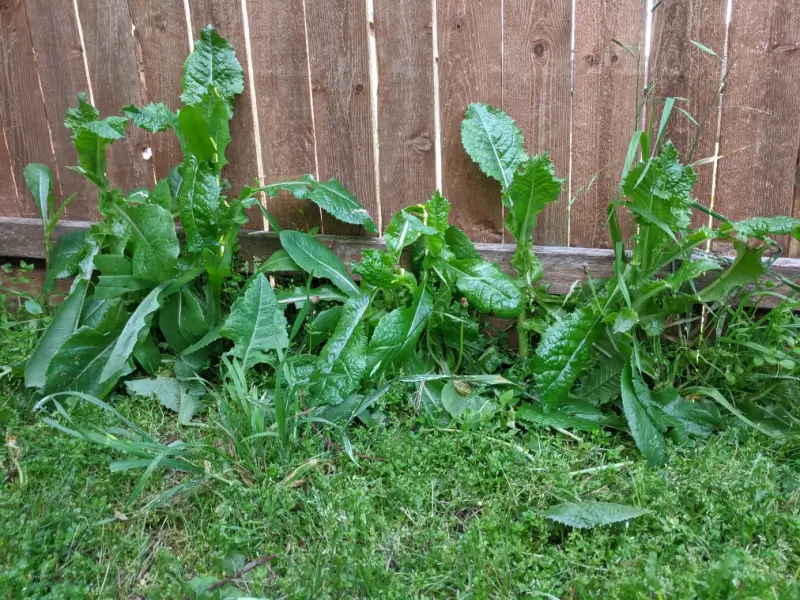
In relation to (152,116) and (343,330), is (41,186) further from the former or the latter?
(343,330)

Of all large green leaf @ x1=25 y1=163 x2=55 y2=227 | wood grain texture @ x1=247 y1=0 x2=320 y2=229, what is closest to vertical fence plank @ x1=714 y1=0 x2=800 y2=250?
wood grain texture @ x1=247 y1=0 x2=320 y2=229

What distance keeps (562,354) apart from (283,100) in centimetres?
147

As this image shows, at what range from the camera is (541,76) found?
2367 mm

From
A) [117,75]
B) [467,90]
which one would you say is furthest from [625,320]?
[117,75]

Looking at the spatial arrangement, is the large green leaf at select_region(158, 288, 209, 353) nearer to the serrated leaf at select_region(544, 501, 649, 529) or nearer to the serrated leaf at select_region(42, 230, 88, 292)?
the serrated leaf at select_region(42, 230, 88, 292)

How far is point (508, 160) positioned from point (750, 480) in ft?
4.22

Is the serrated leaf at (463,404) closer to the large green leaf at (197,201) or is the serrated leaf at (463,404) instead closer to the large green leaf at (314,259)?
the large green leaf at (314,259)

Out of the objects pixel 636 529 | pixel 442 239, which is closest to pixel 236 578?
pixel 636 529

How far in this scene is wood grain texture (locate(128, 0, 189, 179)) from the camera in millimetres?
2648

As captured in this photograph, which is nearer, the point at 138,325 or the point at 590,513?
the point at 590,513

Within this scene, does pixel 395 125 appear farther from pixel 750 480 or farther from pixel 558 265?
pixel 750 480

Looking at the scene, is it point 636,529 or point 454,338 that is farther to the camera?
point 454,338

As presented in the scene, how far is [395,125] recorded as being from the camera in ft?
8.37

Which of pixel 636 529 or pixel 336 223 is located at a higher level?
pixel 336 223
